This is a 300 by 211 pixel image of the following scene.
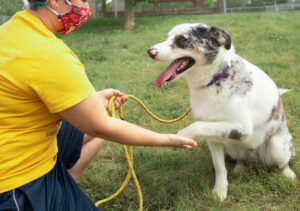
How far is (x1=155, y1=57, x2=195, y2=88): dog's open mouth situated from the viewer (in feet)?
8.45

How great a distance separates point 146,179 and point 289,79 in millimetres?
3522

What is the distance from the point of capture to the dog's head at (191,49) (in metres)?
2.57

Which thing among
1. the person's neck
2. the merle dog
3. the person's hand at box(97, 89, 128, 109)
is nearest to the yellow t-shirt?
the person's neck

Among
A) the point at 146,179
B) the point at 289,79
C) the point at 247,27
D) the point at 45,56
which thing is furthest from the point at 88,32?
the point at 45,56

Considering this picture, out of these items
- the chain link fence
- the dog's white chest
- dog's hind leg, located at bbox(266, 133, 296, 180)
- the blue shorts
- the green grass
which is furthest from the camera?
the chain link fence

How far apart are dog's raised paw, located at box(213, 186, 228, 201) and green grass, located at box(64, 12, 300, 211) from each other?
2.0 inches

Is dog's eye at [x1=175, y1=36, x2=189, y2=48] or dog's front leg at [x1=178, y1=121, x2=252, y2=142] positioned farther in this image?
dog's eye at [x1=175, y1=36, x2=189, y2=48]

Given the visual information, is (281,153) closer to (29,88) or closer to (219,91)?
(219,91)

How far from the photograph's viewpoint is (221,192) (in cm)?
270

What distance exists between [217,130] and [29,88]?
1.48 meters

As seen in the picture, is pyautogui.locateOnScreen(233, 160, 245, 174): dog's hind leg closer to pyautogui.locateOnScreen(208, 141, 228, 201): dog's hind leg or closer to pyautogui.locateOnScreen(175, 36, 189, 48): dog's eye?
pyautogui.locateOnScreen(208, 141, 228, 201): dog's hind leg

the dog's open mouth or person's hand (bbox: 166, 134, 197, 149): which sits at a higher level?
the dog's open mouth

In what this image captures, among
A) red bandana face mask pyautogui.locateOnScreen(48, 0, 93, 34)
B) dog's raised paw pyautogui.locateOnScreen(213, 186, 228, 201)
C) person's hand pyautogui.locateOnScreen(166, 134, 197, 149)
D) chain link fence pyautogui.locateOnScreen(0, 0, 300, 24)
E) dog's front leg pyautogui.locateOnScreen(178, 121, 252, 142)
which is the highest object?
red bandana face mask pyautogui.locateOnScreen(48, 0, 93, 34)

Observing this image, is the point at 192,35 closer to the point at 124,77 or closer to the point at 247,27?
the point at 124,77
